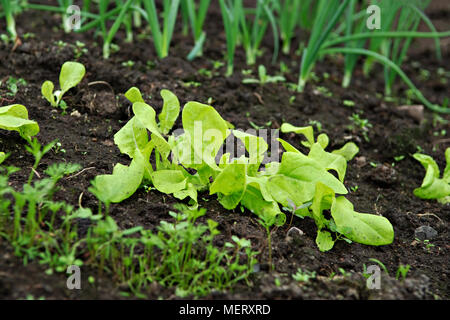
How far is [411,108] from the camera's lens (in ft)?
8.19

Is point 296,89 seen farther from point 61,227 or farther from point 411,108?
point 61,227

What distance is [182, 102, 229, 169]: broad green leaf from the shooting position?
1.49 meters

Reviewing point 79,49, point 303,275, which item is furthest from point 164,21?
point 303,275

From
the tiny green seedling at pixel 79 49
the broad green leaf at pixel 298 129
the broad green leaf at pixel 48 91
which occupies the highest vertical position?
the tiny green seedling at pixel 79 49

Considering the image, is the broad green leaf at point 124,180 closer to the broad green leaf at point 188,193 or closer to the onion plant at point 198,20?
the broad green leaf at point 188,193

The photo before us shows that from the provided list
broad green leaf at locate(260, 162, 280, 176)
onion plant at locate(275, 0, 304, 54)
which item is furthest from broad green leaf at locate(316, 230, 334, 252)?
onion plant at locate(275, 0, 304, 54)

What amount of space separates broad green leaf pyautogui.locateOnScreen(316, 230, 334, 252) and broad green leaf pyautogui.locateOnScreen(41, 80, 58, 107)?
109 cm

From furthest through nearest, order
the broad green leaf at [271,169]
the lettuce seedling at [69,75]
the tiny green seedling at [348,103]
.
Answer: the tiny green seedling at [348,103] < the lettuce seedling at [69,75] < the broad green leaf at [271,169]

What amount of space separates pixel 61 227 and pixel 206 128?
21.1 inches

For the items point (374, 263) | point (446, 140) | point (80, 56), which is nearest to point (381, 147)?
point (446, 140)

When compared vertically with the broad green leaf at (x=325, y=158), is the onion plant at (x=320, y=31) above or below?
above

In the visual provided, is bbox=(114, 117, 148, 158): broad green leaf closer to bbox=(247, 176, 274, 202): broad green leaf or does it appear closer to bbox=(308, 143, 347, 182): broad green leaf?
bbox=(247, 176, 274, 202): broad green leaf

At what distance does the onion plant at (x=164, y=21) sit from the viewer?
220cm

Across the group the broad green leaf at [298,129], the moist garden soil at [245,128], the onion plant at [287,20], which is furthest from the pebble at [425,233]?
the onion plant at [287,20]
